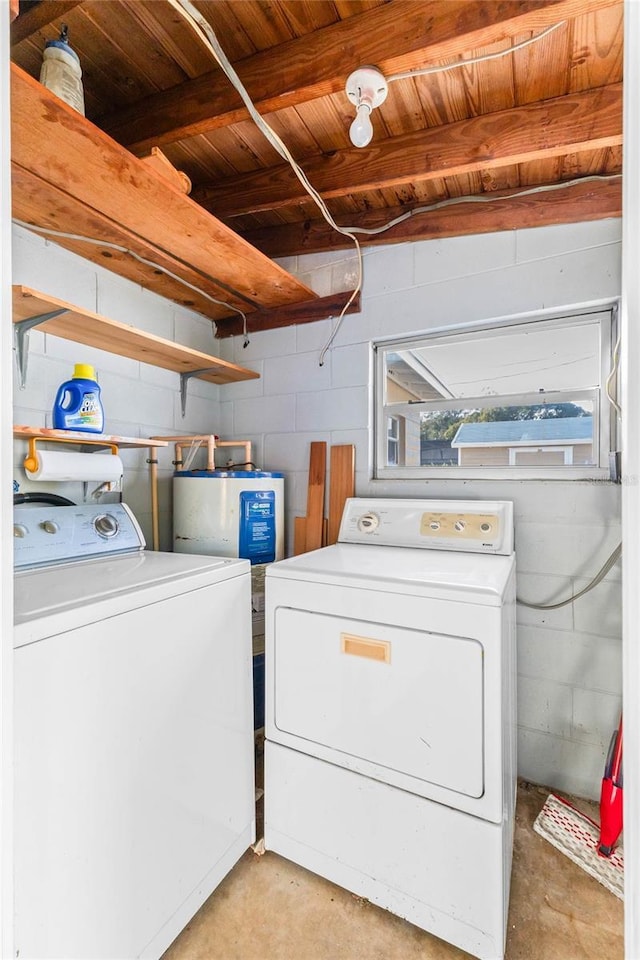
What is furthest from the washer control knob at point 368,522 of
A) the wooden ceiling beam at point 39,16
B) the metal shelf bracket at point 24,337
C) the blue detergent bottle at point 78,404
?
the wooden ceiling beam at point 39,16

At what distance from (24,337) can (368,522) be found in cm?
147

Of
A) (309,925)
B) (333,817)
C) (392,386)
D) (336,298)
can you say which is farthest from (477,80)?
(309,925)

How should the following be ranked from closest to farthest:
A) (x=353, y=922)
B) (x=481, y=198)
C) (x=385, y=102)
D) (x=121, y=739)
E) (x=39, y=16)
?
(x=121, y=739) → (x=39, y=16) → (x=353, y=922) → (x=385, y=102) → (x=481, y=198)

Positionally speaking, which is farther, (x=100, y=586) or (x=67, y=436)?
(x=67, y=436)

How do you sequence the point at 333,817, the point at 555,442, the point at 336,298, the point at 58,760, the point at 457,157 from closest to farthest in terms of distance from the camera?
the point at 58,760 → the point at 333,817 → the point at 457,157 → the point at 555,442 → the point at 336,298

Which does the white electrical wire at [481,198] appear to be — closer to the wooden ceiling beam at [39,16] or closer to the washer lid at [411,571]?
the wooden ceiling beam at [39,16]

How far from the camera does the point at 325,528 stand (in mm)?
Answer: 2197

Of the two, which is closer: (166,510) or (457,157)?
(457,157)

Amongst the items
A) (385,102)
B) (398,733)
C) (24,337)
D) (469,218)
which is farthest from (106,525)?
(469,218)

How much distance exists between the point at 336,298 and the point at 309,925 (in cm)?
234

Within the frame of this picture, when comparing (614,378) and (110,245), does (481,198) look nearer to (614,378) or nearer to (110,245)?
(614,378)

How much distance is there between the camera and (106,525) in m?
1.63

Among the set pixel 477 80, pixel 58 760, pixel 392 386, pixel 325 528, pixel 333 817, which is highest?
pixel 477 80

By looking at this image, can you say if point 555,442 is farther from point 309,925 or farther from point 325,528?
point 309,925
